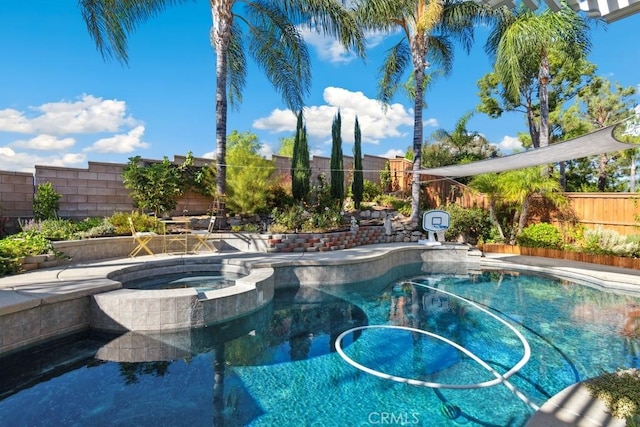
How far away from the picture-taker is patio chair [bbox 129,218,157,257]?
27.5 ft

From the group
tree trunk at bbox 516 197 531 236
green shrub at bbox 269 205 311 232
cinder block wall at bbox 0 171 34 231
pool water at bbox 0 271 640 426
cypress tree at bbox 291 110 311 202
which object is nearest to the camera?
pool water at bbox 0 271 640 426

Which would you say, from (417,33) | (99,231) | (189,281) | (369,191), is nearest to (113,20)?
(99,231)

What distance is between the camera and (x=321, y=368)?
14.0ft

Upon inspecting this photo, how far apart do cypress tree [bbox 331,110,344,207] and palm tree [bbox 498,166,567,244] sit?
5.63 m

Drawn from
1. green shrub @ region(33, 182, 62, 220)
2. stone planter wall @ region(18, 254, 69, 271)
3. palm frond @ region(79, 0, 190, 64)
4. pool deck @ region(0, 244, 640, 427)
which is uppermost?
palm frond @ region(79, 0, 190, 64)

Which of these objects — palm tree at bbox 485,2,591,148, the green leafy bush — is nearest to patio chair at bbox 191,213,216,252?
the green leafy bush

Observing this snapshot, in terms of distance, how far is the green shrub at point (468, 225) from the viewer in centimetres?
1259

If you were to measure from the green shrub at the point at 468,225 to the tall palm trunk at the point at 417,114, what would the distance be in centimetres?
125

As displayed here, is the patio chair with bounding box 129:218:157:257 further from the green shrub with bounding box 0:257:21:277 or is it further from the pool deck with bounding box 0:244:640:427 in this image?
the green shrub with bounding box 0:257:21:277

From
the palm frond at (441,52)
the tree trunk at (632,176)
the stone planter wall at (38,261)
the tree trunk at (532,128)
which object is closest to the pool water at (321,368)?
the stone planter wall at (38,261)

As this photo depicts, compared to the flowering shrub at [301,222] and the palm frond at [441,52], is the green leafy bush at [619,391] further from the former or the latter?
the palm frond at [441,52]

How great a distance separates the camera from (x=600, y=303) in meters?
6.94

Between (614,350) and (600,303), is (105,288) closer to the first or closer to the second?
(614,350)

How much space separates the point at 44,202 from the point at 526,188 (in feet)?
45.0
